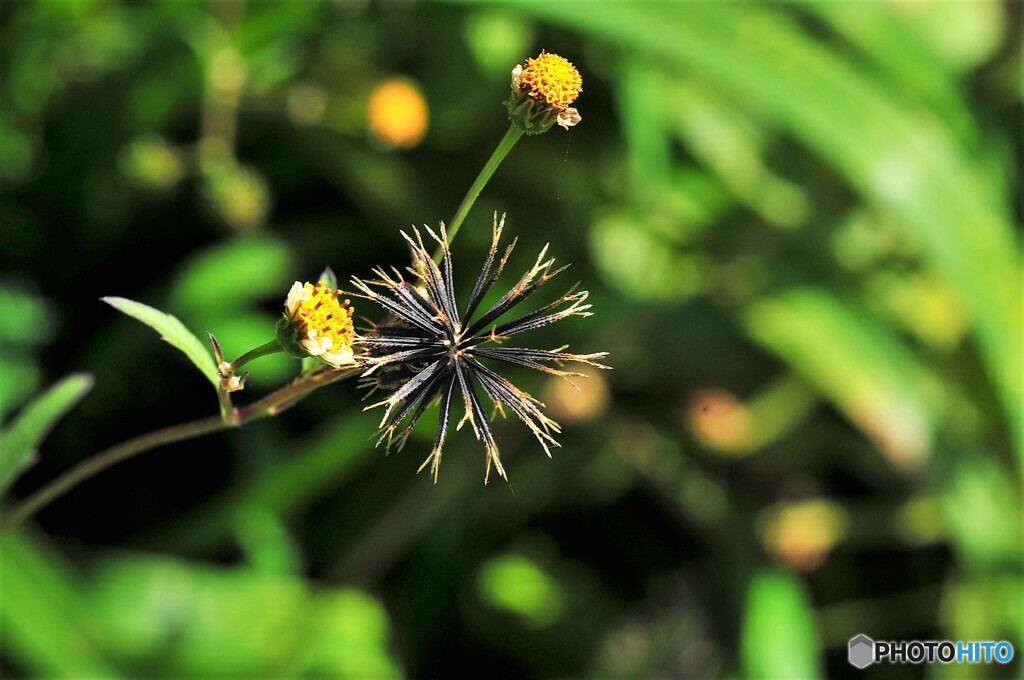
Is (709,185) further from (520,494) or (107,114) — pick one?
(107,114)

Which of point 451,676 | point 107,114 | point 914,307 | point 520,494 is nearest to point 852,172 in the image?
point 914,307

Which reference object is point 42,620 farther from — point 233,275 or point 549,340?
point 549,340

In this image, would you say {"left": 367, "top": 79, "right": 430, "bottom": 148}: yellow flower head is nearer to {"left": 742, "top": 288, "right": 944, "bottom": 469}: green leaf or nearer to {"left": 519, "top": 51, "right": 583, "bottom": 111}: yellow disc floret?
{"left": 742, "top": 288, "right": 944, "bottom": 469}: green leaf

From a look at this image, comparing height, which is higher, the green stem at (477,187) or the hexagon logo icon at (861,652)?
the hexagon logo icon at (861,652)

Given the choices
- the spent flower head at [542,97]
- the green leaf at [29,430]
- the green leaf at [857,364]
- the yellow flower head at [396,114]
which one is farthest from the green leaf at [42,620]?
the green leaf at [857,364]

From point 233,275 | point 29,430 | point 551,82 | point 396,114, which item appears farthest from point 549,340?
point 551,82

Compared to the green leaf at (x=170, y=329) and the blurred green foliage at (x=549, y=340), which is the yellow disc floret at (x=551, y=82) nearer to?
the green leaf at (x=170, y=329)

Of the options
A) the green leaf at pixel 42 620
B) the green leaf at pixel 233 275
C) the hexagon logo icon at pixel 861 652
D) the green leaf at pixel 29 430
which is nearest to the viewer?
the green leaf at pixel 29 430
